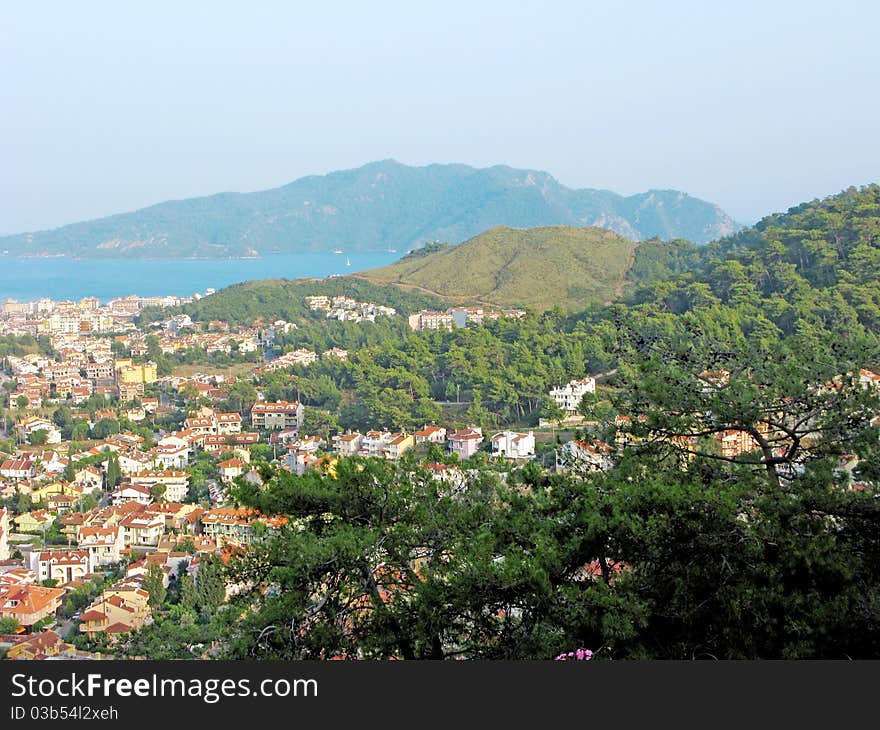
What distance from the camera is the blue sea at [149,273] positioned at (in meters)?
66.2

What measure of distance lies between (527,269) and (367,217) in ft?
275

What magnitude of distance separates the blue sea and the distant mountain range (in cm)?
397

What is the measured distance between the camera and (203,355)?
3203 cm

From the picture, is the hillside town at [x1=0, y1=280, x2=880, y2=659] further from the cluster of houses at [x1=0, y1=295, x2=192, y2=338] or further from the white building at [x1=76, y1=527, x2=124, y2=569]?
the cluster of houses at [x1=0, y1=295, x2=192, y2=338]

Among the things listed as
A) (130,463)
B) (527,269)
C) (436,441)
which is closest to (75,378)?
(130,463)

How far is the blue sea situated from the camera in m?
66.2

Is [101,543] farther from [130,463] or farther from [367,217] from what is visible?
[367,217]

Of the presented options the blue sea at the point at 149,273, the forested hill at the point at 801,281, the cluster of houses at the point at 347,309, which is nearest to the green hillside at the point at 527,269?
the cluster of houses at the point at 347,309

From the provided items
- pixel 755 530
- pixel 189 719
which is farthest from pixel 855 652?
pixel 189 719

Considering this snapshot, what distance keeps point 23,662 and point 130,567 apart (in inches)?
410

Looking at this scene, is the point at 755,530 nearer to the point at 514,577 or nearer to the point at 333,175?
the point at 514,577

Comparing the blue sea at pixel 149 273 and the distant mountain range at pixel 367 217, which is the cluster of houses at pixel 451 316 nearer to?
the blue sea at pixel 149 273

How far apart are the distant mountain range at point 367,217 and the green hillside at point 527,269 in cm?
5866

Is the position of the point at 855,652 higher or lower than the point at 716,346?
lower
